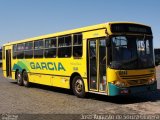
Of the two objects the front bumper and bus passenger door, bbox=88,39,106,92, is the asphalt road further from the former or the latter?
bus passenger door, bbox=88,39,106,92

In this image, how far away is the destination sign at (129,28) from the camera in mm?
12422

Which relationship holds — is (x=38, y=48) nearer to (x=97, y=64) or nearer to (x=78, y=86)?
(x=78, y=86)

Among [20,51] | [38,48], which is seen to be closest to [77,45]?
[38,48]

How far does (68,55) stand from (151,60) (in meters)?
3.74

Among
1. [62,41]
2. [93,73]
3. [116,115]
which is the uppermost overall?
[62,41]

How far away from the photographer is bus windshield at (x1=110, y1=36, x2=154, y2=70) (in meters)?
12.2

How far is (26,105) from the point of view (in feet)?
40.3

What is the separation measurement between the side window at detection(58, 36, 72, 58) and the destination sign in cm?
298

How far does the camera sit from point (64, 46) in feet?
50.4

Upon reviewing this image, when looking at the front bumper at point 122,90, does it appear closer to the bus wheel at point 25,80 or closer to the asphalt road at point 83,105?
the asphalt road at point 83,105

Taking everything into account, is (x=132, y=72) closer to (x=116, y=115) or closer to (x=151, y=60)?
(x=151, y=60)

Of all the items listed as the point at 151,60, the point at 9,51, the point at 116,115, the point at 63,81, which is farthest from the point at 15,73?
the point at 116,115

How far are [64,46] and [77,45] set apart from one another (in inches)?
48.0

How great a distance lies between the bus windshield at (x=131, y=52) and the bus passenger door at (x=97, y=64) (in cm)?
56
